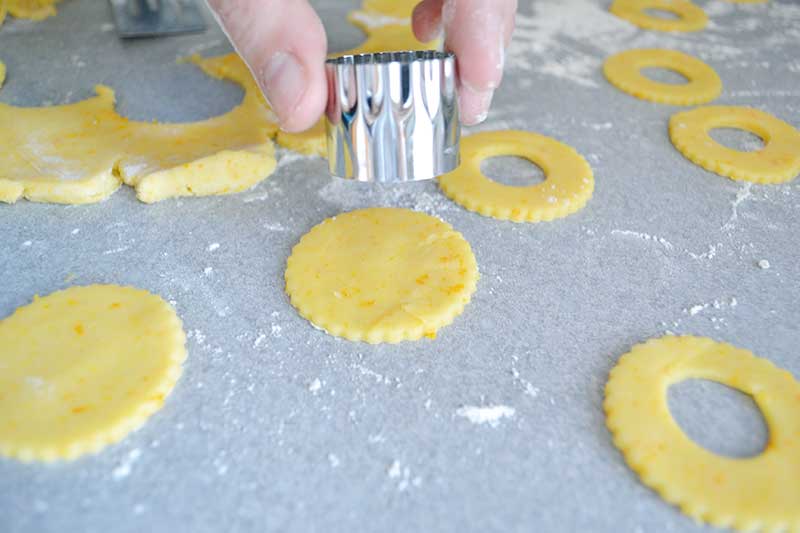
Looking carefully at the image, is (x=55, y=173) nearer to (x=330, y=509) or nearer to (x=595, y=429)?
(x=330, y=509)

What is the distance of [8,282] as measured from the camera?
41.8 inches

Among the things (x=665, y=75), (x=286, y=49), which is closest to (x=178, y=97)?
(x=286, y=49)

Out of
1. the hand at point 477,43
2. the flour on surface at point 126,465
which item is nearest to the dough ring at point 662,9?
the hand at point 477,43

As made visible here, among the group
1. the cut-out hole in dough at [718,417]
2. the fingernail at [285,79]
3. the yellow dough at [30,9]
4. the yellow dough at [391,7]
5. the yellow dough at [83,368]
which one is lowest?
the cut-out hole in dough at [718,417]

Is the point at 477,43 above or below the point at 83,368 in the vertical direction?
above

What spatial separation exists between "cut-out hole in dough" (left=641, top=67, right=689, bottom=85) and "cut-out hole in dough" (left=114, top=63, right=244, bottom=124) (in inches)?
40.2

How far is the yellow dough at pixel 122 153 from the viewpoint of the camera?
121cm

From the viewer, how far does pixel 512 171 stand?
1.34m

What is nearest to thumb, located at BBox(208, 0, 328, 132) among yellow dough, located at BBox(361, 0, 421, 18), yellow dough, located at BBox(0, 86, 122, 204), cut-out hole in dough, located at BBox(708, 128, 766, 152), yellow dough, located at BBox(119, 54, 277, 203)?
yellow dough, located at BBox(119, 54, 277, 203)

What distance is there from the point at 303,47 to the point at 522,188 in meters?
0.51

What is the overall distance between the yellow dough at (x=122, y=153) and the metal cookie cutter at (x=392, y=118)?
31 cm

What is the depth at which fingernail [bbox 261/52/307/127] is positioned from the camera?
925 millimetres

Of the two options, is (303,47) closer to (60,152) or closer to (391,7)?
(60,152)

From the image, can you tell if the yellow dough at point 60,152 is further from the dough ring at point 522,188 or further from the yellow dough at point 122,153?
the dough ring at point 522,188
